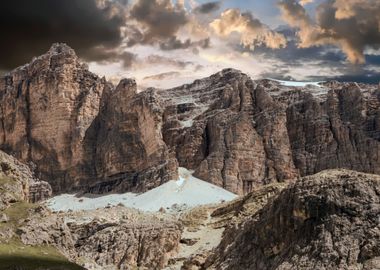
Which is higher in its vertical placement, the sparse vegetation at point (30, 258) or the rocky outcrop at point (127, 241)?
the sparse vegetation at point (30, 258)

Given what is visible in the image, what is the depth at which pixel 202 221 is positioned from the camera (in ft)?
647

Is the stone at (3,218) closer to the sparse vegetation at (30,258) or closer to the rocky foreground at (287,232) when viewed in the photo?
the rocky foreground at (287,232)

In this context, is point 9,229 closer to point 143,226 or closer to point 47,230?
point 47,230

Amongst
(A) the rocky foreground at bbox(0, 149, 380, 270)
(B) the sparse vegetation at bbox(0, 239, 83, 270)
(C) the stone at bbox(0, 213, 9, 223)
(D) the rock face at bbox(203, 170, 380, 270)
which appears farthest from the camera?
(C) the stone at bbox(0, 213, 9, 223)

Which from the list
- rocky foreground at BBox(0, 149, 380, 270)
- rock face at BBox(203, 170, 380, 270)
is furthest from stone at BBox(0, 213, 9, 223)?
rock face at BBox(203, 170, 380, 270)

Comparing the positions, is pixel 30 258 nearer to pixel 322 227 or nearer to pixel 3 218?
pixel 3 218

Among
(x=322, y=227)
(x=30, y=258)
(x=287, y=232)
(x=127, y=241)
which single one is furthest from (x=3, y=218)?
(x=127, y=241)

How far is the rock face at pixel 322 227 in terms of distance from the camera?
305 feet

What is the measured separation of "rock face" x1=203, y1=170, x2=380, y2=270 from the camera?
305ft

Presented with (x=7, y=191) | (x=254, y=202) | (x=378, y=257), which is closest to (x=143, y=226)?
(x=254, y=202)

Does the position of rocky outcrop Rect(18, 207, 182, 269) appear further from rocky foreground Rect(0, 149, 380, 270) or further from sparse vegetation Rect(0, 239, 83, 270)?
sparse vegetation Rect(0, 239, 83, 270)

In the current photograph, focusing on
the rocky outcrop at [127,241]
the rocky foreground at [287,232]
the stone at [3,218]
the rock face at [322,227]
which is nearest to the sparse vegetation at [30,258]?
the rocky foreground at [287,232]

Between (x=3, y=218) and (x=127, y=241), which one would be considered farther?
(x=127, y=241)

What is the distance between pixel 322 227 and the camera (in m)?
97.3
